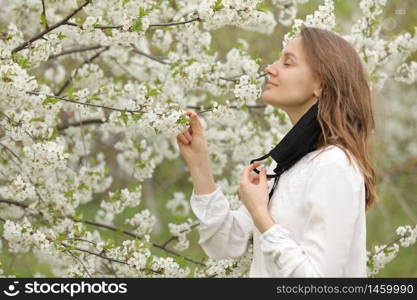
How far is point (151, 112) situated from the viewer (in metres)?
2.71

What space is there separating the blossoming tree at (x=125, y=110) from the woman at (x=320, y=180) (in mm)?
463

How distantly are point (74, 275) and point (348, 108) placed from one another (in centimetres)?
156

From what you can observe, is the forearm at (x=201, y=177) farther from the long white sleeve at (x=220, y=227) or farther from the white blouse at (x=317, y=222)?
the white blouse at (x=317, y=222)

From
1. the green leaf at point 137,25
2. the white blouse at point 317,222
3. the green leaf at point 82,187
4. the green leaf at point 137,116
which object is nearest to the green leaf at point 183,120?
the green leaf at point 137,116

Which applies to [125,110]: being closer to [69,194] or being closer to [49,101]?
[49,101]

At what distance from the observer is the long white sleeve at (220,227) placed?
271cm

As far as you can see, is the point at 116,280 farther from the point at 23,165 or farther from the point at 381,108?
the point at 381,108

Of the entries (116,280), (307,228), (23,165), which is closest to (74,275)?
(116,280)

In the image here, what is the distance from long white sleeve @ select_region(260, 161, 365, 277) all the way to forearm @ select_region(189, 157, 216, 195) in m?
0.61

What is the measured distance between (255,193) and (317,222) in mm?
292

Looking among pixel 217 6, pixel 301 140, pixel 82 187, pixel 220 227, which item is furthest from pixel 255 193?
pixel 82 187

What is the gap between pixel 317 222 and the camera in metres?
2.13

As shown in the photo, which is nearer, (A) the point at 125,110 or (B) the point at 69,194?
(A) the point at 125,110

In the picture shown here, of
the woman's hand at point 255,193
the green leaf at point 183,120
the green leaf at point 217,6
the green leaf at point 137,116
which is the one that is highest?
the green leaf at point 217,6
